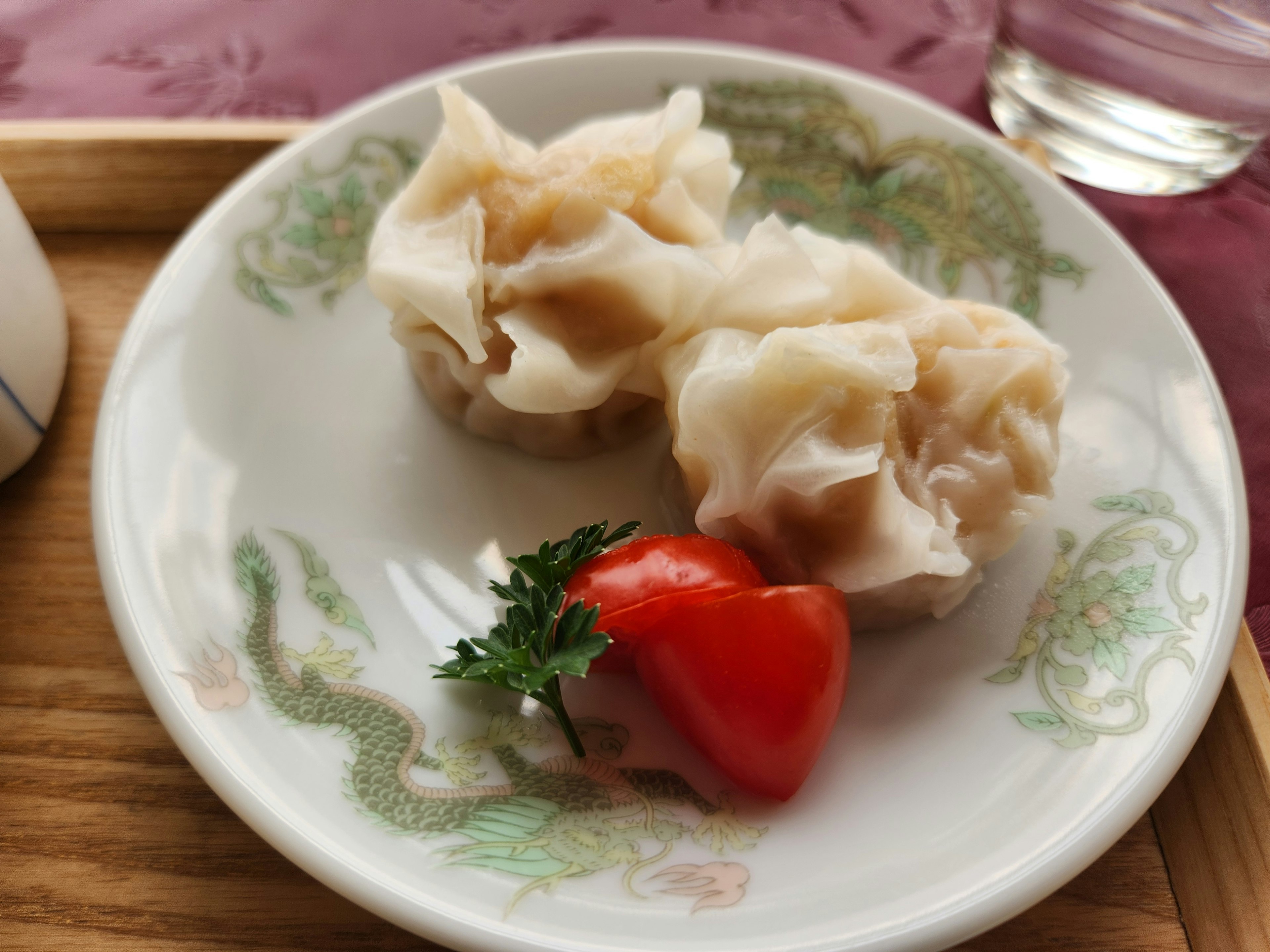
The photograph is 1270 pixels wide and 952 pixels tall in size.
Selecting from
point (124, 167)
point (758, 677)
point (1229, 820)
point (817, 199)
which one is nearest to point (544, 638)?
point (758, 677)

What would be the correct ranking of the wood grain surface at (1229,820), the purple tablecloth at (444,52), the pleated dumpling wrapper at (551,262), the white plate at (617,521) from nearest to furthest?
1. the white plate at (617,521)
2. the wood grain surface at (1229,820)
3. the pleated dumpling wrapper at (551,262)
4. the purple tablecloth at (444,52)

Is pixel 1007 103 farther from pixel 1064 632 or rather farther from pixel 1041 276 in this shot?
pixel 1064 632

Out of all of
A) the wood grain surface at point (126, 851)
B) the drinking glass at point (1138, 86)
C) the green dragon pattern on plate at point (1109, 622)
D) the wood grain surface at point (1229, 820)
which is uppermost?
the drinking glass at point (1138, 86)

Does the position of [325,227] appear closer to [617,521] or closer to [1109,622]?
[617,521]

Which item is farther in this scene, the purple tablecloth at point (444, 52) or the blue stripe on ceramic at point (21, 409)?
the purple tablecloth at point (444, 52)

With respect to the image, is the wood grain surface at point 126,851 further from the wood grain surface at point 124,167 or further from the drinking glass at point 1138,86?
the drinking glass at point 1138,86

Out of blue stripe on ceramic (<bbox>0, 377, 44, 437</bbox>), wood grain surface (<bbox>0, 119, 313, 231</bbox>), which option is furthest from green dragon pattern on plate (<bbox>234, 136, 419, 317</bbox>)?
blue stripe on ceramic (<bbox>0, 377, 44, 437</bbox>)

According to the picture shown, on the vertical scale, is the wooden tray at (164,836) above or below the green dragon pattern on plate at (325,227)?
below

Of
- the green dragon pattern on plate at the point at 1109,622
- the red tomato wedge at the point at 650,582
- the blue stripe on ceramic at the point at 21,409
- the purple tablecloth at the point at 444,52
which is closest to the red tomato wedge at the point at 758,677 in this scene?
the red tomato wedge at the point at 650,582

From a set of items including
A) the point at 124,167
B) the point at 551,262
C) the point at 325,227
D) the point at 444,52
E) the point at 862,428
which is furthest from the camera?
the point at 444,52
